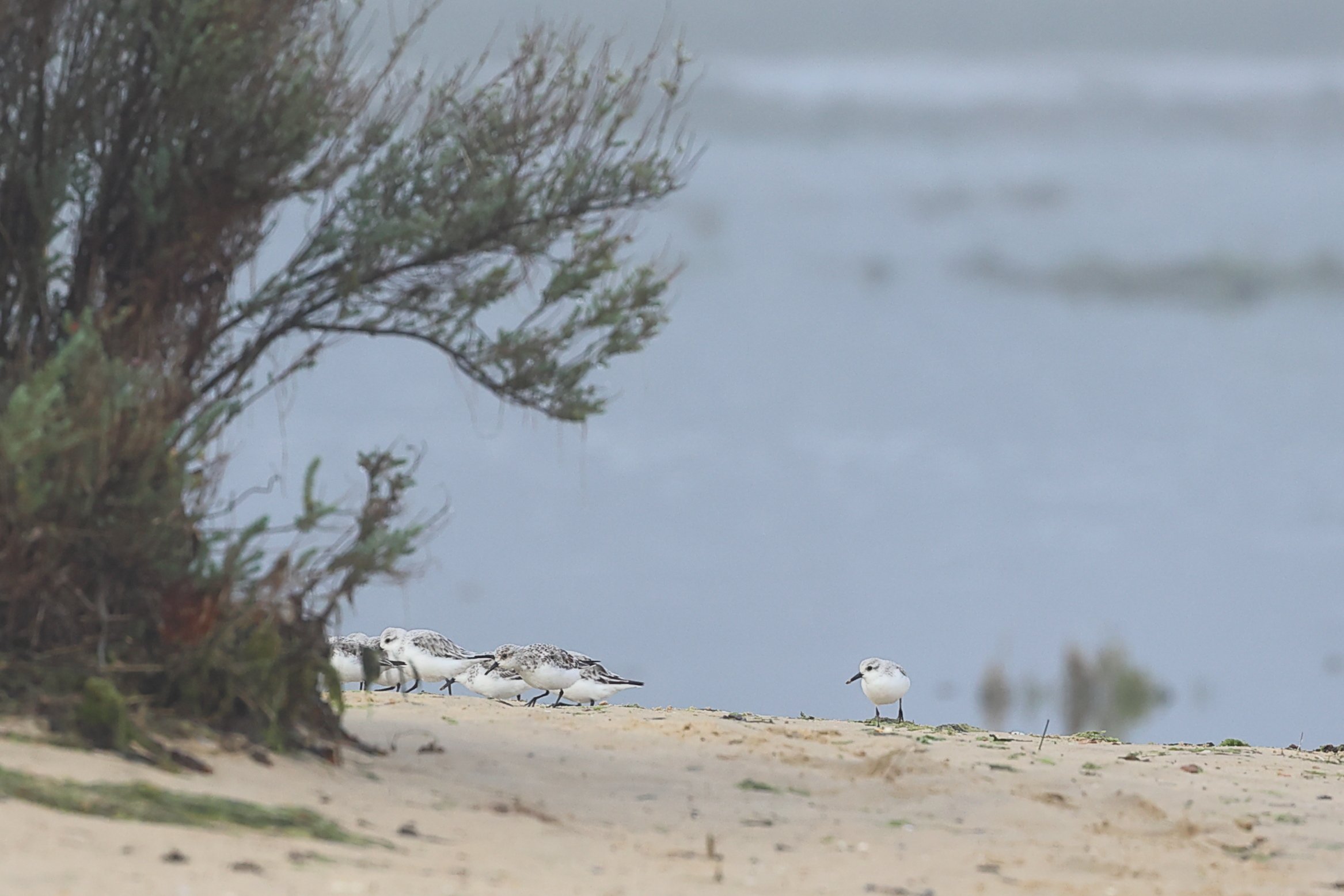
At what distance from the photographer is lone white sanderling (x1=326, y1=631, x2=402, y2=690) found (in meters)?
12.4

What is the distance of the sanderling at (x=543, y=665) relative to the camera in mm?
13883

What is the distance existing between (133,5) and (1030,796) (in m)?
7.60

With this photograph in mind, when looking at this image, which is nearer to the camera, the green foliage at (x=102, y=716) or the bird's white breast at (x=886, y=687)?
the green foliage at (x=102, y=716)

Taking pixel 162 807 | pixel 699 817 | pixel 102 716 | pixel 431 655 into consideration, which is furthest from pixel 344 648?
pixel 162 807

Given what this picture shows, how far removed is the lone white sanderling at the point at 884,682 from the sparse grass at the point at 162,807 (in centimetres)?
805

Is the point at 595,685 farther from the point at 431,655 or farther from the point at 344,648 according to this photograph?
the point at 344,648

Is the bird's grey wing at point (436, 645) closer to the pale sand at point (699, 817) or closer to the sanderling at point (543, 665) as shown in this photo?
the sanderling at point (543, 665)

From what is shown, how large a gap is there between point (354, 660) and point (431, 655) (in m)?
1.88

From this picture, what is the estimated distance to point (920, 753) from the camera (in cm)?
1144

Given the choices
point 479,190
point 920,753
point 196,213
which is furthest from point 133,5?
point 920,753

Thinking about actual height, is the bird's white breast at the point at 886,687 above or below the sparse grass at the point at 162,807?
above

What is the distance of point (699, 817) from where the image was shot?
919 centimetres

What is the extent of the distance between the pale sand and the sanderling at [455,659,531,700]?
91 centimetres

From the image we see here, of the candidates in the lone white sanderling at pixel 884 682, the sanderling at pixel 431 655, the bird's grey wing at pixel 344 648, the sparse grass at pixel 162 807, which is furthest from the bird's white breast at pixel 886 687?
the sparse grass at pixel 162 807
